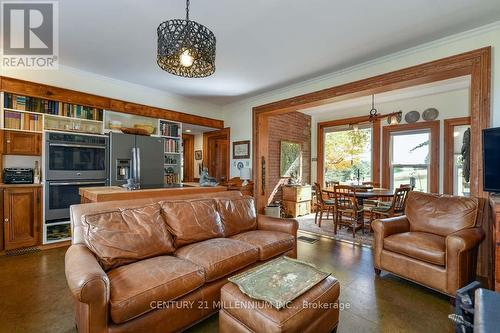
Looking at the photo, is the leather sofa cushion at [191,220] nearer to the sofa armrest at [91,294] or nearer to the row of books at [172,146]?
the sofa armrest at [91,294]

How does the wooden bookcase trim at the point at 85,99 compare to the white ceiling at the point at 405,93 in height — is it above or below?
below

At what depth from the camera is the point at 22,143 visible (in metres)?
3.45

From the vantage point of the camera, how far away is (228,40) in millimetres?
2971

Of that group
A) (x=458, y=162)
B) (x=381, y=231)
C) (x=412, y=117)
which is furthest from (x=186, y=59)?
(x=458, y=162)

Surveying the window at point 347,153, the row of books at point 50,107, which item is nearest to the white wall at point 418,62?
the window at point 347,153

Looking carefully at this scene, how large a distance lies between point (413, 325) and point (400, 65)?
3070 mm

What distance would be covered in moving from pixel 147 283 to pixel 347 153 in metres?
5.94

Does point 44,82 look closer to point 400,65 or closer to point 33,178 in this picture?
point 33,178

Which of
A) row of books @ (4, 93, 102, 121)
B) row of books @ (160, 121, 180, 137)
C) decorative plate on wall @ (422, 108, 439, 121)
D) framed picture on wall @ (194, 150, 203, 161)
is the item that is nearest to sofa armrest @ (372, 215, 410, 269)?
decorative plate on wall @ (422, 108, 439, 121)

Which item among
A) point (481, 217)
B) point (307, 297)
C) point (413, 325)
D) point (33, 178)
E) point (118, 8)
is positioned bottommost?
point (413, 325)

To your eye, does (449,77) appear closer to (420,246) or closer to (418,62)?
(418,62)

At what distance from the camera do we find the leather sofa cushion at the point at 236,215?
108 inches

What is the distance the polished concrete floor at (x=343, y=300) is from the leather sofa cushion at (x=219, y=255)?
0.41 m

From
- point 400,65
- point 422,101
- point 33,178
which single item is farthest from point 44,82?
point 422,101
